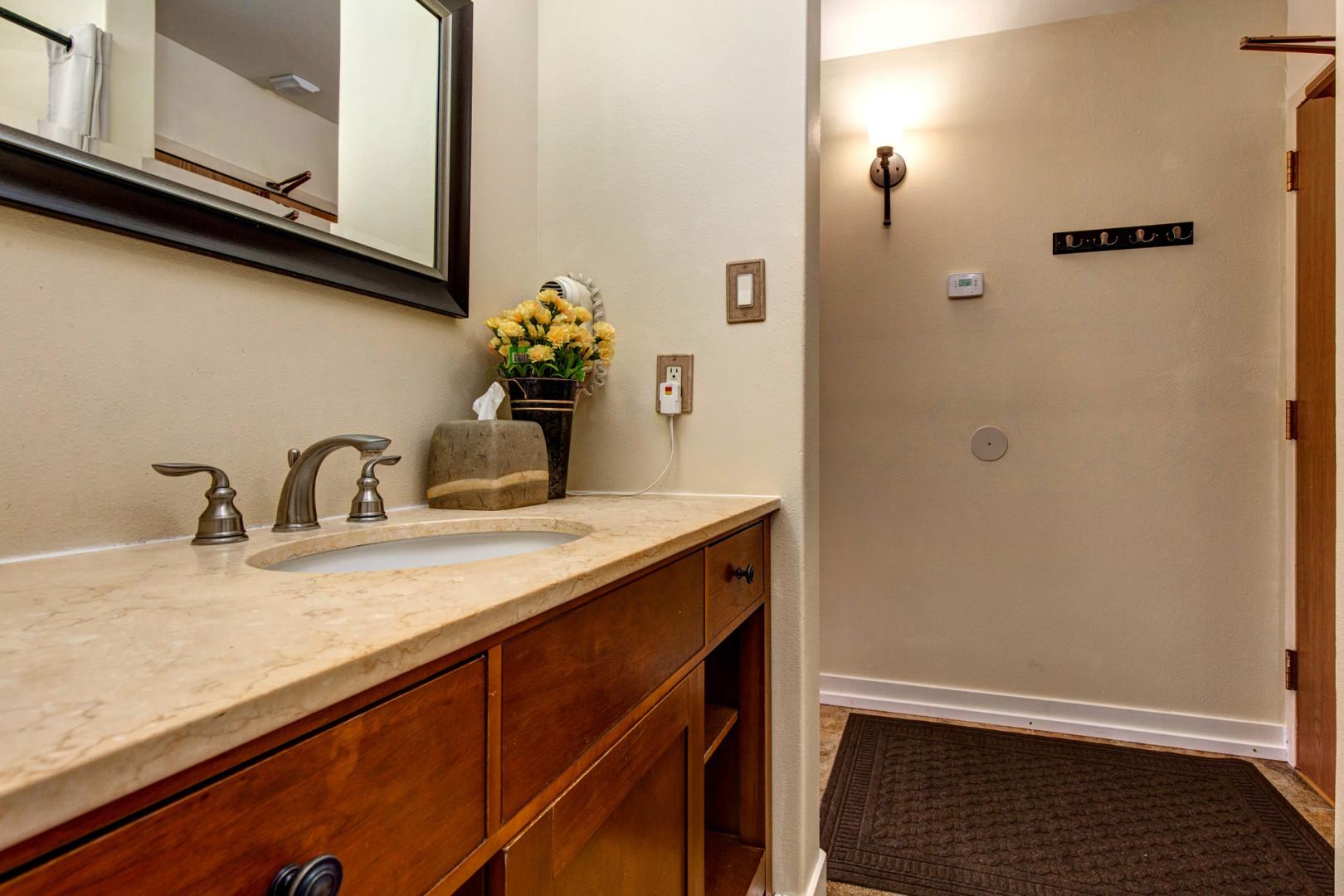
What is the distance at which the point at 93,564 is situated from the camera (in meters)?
0.67

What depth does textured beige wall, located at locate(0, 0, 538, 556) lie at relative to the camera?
0.71 metres

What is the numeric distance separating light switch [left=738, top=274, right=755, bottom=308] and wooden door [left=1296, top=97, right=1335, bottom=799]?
1.75 m

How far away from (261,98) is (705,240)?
33.5 inches

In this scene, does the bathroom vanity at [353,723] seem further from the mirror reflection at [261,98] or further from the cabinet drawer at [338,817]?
the mirror reflection at [261,98]

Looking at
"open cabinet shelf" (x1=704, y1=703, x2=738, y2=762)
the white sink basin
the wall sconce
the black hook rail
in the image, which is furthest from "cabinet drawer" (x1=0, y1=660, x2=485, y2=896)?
the wall sconce

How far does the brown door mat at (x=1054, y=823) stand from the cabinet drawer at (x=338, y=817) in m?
1.51

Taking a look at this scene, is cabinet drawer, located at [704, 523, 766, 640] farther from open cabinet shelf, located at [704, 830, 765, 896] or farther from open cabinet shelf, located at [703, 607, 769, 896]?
open cabinet shelf, located at [704, 830, 765, 896]

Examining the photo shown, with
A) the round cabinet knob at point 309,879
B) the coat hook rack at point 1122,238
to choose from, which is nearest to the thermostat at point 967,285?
the coat hook rack at point 1122,238

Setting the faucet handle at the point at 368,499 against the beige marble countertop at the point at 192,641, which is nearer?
the beige marble countertop at the point at 192,641

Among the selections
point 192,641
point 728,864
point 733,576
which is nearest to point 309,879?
point 192,641

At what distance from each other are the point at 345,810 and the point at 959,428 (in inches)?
97.9

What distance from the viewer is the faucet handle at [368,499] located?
1008 millimetres

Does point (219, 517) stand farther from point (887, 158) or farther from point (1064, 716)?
point (1064, 716)

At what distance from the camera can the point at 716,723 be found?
48.5 inches
